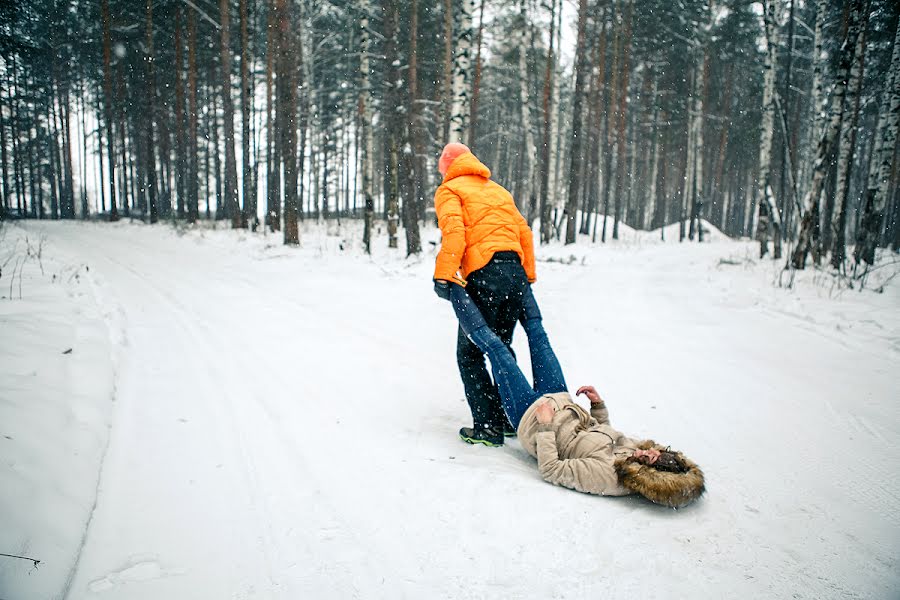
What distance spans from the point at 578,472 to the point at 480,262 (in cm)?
142

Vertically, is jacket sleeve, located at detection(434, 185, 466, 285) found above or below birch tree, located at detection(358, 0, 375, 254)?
below

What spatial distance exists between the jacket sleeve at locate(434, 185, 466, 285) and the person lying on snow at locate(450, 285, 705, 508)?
0.11 metres

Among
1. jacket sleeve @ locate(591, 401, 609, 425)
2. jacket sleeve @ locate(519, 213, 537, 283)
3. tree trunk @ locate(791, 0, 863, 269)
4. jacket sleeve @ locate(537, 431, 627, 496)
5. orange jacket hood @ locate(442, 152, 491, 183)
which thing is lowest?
jacket sleeve @ locate(537, 431, 627, 496)

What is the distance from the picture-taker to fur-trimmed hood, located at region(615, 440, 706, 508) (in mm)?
2271

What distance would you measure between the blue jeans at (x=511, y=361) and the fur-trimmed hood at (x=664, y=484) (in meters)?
0.73

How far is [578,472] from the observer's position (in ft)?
8.16

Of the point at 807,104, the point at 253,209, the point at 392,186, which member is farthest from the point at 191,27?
the point at 807,104

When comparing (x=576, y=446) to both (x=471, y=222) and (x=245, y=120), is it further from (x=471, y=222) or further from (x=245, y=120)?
(x=245, y=120)

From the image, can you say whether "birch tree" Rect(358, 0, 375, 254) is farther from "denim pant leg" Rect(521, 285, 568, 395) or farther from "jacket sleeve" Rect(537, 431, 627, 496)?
"jacket sleeve" Rect(537, 431, 627, 496)

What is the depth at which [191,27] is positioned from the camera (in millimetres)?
18406

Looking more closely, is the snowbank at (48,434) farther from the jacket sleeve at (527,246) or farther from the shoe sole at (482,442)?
the jacket sleeve at (527,246)

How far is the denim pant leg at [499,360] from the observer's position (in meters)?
2.89

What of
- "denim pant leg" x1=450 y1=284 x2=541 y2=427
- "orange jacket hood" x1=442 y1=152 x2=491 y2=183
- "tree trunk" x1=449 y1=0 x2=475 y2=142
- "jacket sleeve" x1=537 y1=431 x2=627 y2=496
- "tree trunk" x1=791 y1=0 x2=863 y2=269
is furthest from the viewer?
"tree trunk" x1=449 y1=0 x2=475 y2=142

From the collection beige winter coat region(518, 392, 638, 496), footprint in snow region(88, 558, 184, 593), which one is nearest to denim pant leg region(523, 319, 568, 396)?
beige winter coat region(518, 392, 638, 496)
